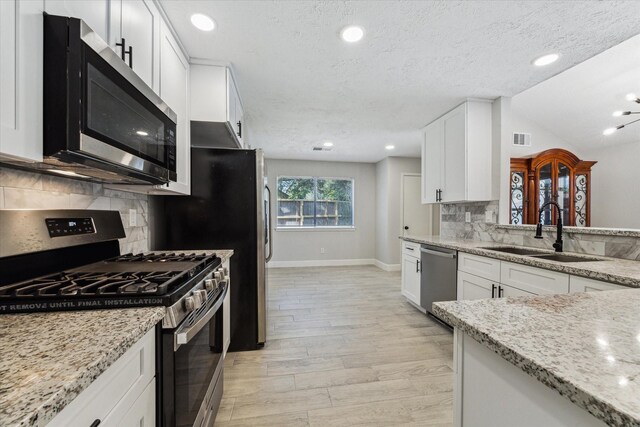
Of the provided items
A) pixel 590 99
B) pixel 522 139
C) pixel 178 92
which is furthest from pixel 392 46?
pixel 590 99

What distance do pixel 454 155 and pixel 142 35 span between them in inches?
118

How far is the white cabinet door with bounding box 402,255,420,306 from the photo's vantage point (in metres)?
3.20

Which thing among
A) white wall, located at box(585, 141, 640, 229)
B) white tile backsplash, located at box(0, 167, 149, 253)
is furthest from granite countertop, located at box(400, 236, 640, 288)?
white wall, located at box(585, 141, 640, 229)

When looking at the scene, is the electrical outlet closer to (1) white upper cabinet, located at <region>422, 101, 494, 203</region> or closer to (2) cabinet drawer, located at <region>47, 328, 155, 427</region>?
(1) white upper cabinet, located at <region>422, 101, 494, 203</region>

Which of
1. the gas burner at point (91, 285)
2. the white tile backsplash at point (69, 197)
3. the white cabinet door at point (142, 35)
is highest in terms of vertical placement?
the white cabinet door at point (142, 35)

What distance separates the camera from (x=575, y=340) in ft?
1.91

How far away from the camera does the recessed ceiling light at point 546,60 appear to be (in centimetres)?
207

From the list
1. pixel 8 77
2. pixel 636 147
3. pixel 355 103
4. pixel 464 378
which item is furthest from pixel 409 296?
pixel 636 147

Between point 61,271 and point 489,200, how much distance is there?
3.49m

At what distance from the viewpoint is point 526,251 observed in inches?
94.3

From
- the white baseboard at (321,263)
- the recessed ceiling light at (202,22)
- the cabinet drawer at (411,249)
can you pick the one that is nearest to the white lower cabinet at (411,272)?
the cabinet drawer at (411,249)

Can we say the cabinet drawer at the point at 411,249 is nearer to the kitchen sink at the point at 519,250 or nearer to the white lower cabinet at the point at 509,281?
the white lower cabinet at the point at 509,281

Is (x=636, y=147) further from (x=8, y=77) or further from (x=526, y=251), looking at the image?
(x=8, y=77)

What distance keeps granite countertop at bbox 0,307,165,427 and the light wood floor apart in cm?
115
